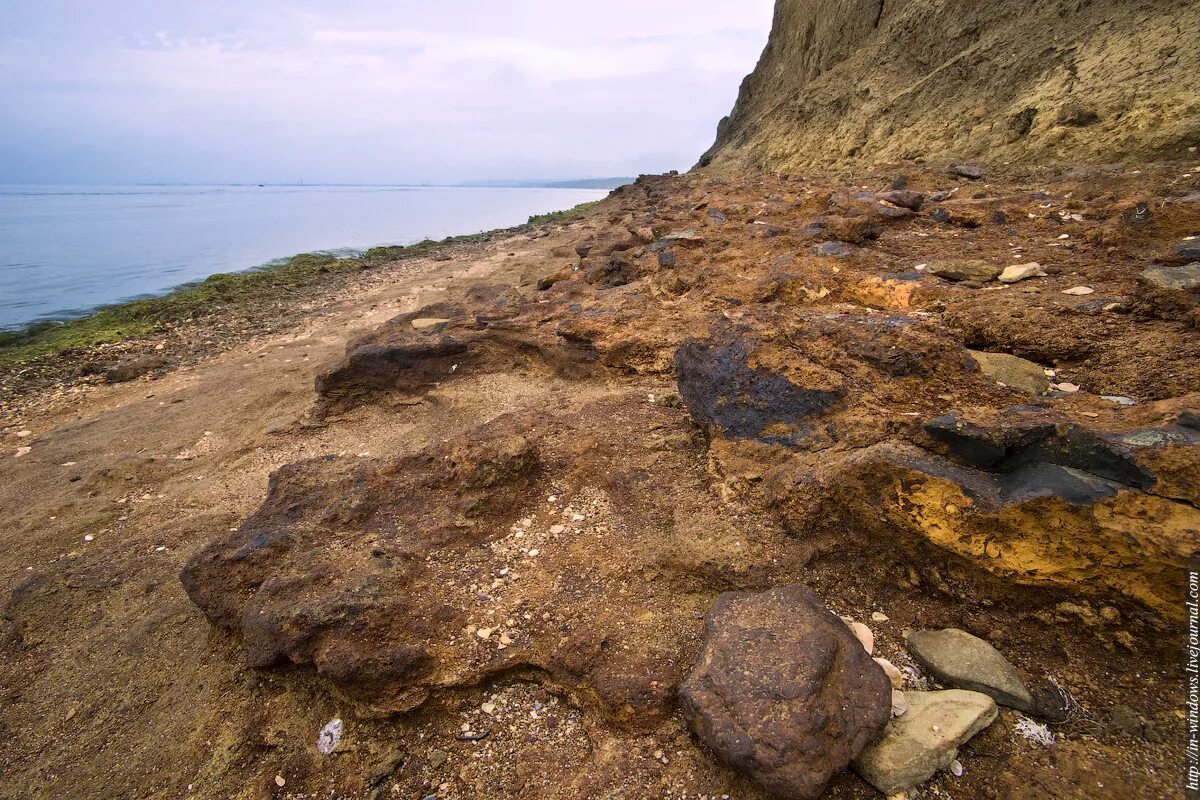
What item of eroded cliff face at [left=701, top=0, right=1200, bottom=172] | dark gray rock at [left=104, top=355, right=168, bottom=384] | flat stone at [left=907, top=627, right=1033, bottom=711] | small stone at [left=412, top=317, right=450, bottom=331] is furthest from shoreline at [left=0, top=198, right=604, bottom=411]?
eroded cliff face at [left=701, top=0, right=1200, bottom=172]

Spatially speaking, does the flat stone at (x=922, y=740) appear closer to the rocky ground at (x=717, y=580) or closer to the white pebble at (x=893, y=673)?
the rocky ground at (x=717, y=580)

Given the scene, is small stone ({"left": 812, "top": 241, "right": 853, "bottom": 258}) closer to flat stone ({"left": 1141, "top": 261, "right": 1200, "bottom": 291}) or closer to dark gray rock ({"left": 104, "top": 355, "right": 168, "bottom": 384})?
flat stone ({"left": 1141, "top": 261, "right": 1200, "bottom": 291})

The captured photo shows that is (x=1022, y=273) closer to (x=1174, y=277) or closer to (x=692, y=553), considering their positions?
(x=1174, y=277)

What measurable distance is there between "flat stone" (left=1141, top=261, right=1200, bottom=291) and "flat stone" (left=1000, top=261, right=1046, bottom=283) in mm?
847

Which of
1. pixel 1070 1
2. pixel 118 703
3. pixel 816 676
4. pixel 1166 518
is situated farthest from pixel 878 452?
pixel 1070 1

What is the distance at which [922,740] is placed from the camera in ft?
5.63

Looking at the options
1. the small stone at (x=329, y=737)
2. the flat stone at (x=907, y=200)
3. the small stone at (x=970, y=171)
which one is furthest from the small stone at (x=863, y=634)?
the small stone at (x=970, y=171)

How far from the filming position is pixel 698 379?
3.41m

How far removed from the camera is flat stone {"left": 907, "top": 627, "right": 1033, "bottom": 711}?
1824 mm

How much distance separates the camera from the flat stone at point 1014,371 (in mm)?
2773

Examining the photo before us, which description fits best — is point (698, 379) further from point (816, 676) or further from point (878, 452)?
point (816, 676)

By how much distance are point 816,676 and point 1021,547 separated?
93 centimetres

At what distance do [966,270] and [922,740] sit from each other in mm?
3827

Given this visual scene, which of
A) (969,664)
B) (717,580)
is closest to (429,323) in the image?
(717,580)
